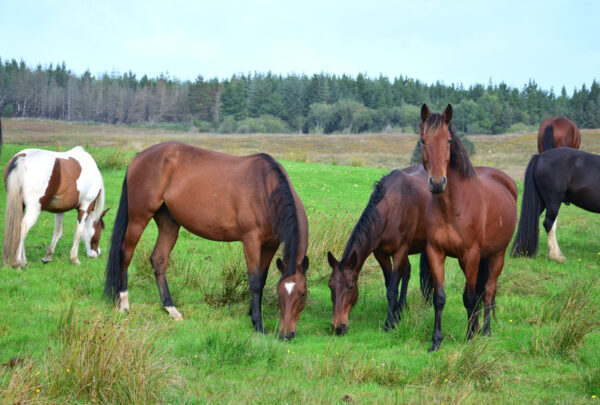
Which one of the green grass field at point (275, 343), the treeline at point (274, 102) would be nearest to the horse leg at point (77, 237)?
the green grass field at point (275, 343)

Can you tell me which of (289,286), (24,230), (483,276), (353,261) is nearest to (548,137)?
(483,276)

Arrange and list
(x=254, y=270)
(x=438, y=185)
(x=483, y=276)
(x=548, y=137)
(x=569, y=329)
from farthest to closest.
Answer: (x=548, y=137) < (x=483, y=276) < (x=254, y=270) < (x=569, y=329) < (x=438, y=185)

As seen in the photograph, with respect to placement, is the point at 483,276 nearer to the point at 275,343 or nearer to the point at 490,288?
the point at 490,288

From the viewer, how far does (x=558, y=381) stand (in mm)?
4520

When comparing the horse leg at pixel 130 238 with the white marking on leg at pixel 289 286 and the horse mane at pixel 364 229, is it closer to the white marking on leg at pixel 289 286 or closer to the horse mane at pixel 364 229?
the white marking on leg at pixel 289 286

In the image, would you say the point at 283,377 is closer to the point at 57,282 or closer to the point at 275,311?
the point at 275,311

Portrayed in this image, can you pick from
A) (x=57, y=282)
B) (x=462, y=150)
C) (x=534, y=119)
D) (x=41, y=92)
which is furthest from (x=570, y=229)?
(x=41, y=92)

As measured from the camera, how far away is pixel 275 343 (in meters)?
5.08

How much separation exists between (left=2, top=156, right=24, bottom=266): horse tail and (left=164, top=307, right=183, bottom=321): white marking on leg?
122 inches

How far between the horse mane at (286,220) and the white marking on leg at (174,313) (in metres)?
1.42

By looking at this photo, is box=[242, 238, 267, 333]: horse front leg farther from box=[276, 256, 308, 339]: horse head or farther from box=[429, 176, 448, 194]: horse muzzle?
box=[429, 176, 448, 194]: horse muzzle

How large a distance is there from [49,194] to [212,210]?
3483mm

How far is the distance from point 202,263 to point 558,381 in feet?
19.1

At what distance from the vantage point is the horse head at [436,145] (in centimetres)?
493
